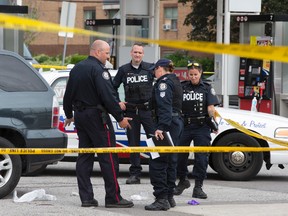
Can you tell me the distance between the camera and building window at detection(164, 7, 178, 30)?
60.4 metres

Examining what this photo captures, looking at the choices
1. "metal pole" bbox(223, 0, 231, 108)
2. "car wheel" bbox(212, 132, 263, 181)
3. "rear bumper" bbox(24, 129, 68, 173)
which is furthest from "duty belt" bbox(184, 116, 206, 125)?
"metal pole" bbox(223, 0, 231, 108)

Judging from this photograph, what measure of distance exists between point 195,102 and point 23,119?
80.8 inches

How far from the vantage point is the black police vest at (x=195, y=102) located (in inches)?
424

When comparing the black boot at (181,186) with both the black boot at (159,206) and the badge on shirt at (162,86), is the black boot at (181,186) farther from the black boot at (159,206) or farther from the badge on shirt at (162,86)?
the badge on shirt at (162,86)

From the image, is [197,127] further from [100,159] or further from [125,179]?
[125,179]

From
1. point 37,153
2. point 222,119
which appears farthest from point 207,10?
point 37,153

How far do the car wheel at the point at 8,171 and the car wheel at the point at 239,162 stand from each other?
11.0 feet

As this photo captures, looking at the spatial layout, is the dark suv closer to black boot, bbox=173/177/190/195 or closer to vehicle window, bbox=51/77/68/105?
black boot, bbox=173/177/190/195

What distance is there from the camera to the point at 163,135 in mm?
9711

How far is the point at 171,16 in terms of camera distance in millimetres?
60594

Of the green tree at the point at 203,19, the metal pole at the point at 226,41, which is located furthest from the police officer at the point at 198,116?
the green tree at the point at 203,19

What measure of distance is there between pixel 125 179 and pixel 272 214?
140 inches

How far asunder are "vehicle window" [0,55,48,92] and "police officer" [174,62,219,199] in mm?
1758

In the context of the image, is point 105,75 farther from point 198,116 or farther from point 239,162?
point 239,162
